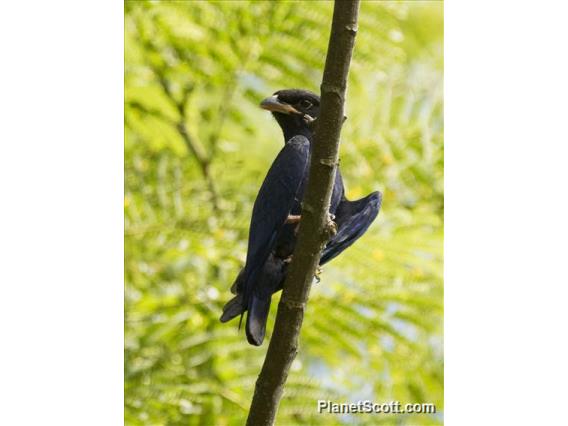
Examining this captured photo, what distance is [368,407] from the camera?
4766 millimetres

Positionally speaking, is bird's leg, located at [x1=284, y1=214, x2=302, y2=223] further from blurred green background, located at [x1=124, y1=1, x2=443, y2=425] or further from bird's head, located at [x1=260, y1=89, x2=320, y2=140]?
blurred green background, located at [x1=124, y1=1, x2=443, y2=425]

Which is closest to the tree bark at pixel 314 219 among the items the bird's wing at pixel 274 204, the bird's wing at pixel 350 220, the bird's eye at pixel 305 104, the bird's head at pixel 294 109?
the bird's wing at pixel 274 204

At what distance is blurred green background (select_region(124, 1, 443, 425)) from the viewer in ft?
16.7

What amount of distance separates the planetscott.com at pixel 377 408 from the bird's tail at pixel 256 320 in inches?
39.5

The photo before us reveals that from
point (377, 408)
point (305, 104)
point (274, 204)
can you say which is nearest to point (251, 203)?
point (305, 104)

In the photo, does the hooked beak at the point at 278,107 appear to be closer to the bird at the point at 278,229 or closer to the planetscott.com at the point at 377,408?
the bird at the point at 278,229

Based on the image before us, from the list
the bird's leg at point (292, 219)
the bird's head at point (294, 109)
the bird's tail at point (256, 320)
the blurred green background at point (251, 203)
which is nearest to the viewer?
the bird's tail at point (256, 320)

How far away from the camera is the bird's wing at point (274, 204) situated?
3988 millimetres

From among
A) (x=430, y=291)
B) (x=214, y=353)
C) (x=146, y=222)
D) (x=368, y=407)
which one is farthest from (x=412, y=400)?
(x=146, y=222)

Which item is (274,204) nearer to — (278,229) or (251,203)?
(278,229)

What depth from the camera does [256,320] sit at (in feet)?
12.8

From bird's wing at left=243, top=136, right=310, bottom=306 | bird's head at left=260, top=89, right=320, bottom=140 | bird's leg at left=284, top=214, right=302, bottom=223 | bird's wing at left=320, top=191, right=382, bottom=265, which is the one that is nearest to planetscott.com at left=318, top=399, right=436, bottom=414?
bird's wing at left=320, top=191, right=382, bottom=265

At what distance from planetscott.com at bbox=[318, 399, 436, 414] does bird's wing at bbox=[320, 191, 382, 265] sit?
91cm

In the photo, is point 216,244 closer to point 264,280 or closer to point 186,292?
point 186,292
